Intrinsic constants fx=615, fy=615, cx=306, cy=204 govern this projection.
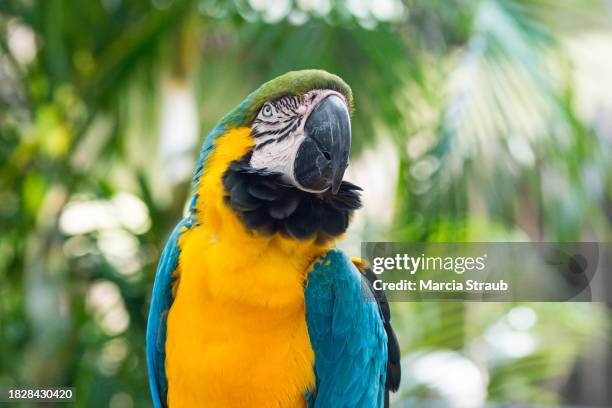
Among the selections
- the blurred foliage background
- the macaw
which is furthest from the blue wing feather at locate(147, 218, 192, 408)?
the blurred foliage background

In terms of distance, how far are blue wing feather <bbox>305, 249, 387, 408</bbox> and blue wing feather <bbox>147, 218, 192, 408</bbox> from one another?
0.58 ft

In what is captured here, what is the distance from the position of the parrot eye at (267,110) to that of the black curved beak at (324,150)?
5cm

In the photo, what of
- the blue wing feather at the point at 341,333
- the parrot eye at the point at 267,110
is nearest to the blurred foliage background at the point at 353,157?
the blue wing feather at the point at 341,333

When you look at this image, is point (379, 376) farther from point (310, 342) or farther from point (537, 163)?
point (537, 163)

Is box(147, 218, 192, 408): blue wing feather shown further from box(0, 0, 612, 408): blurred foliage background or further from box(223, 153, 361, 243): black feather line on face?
box(0, 0, 612, 408): blurred foliage background

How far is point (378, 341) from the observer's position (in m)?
0.78

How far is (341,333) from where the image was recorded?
754 mm

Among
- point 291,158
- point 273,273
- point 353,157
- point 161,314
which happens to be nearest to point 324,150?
point 291,158

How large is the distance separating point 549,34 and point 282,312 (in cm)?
94

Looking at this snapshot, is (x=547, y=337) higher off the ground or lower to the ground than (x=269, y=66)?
lower

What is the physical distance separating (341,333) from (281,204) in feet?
0.62

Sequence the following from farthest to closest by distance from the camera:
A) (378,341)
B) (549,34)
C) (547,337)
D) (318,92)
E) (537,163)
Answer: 1. (547,337)
2. (537,163)
3. (549,34)
4. (378,341)
5. (318,92)

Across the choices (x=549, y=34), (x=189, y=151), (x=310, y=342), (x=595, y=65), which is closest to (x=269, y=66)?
(x=189, y=151)

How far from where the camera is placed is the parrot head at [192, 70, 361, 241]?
649 millimetres
